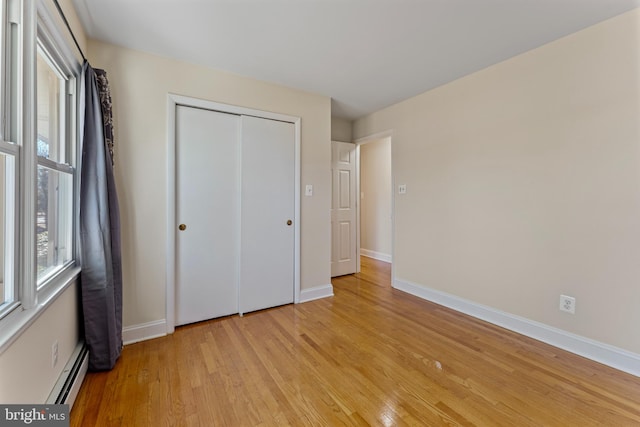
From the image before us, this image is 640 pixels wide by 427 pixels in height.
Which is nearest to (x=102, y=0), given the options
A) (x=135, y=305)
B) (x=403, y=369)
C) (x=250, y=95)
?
(x=250, y=95)

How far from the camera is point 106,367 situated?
183 centimetres

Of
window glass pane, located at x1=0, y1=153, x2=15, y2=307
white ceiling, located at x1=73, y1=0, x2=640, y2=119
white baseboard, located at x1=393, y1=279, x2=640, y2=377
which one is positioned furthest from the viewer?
white baseboard, located at x1=393, y1=279, x2=640, y2=377

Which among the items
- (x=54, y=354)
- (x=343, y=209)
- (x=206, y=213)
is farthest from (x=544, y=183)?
(x=54, y=354)

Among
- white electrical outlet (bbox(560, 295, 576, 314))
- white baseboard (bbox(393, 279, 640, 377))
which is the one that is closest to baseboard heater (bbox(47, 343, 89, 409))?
white baseboard (bbox(393, 279, 640, 377))

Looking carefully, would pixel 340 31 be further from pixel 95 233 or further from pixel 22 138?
pixel 95 233

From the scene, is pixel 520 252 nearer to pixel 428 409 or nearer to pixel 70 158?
pixel 428 409

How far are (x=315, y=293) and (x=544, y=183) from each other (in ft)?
8.05

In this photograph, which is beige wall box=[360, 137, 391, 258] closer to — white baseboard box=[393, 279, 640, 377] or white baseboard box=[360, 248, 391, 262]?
white baseboard box=[360, 248, 391, 262]

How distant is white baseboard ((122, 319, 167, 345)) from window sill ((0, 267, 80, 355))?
0.83m

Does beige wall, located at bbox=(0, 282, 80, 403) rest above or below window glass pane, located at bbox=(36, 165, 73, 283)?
below

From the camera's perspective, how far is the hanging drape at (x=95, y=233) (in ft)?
5.91

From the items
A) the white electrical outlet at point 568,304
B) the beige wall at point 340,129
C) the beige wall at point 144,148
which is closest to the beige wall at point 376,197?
the beige wall at point 340,129

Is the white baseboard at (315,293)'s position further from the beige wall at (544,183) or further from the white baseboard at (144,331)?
the white baseboard at (144,331)

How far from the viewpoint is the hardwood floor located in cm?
146
